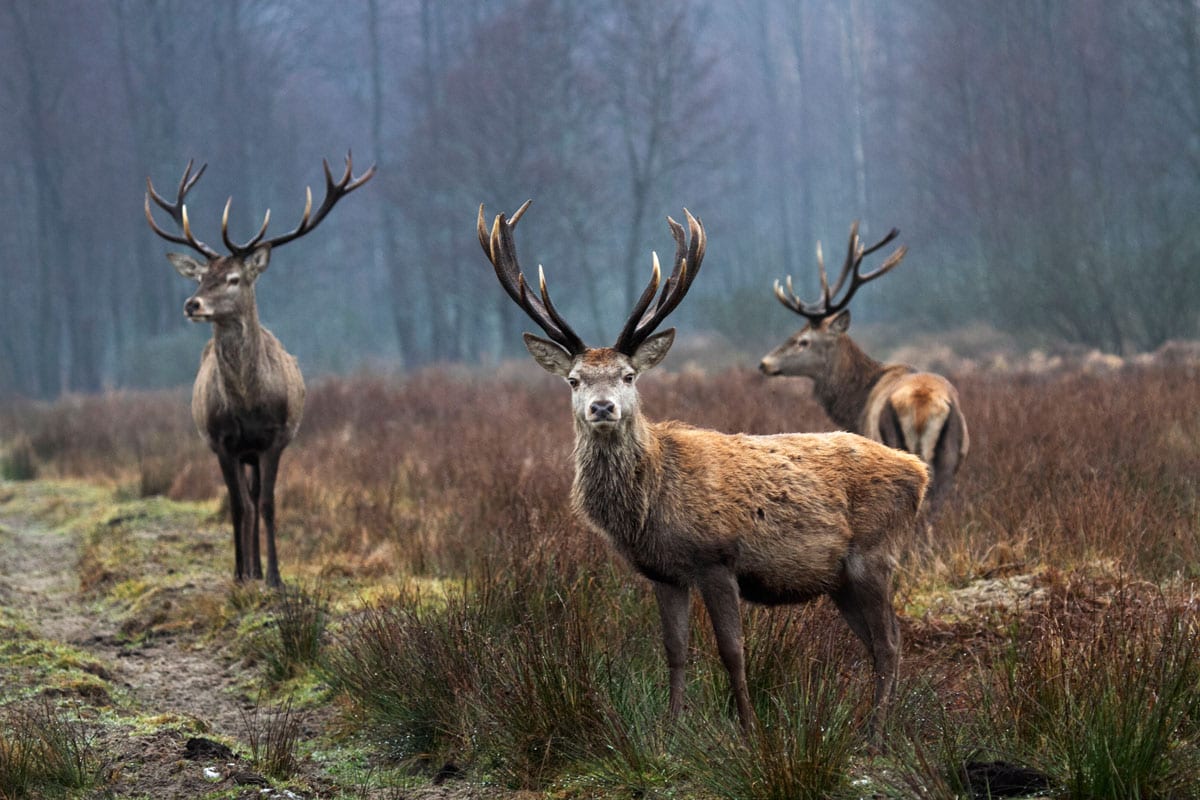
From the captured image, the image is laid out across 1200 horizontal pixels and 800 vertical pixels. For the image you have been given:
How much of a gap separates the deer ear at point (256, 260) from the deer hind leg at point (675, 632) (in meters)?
4.79

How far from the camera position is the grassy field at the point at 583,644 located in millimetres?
3754

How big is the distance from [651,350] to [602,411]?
537mm

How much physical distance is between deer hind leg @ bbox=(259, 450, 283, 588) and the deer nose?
13.4 feet

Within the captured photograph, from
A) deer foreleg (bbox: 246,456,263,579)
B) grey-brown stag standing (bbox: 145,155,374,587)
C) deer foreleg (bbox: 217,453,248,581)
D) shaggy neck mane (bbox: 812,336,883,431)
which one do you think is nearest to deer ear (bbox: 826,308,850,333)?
shaggy neck mane (bbox: 812,336,883,431)

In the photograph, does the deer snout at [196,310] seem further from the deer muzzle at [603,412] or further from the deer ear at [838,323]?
the deer ear at [838,323]

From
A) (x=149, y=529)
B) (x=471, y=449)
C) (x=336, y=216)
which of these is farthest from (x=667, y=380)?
(x=336, y=216)

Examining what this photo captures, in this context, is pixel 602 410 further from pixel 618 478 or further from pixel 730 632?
pixel 730 632

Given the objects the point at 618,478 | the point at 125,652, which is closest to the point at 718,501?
the point at 618,478

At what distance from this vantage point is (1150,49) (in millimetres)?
21641

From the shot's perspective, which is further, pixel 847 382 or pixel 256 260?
pixel 847 382

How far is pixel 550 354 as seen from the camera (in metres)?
4.86

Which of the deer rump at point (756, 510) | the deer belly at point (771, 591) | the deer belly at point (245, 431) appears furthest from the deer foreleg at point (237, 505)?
the deer belly at point (771, 591)

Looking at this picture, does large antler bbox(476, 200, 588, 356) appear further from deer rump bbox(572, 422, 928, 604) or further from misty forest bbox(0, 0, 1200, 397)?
misty forest bbox(0, 0, 1200, 397)

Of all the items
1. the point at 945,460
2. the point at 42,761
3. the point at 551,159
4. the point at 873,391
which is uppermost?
the point at 551,159
